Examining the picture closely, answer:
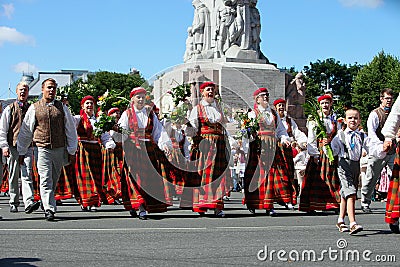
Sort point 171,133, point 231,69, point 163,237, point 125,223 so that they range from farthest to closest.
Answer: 1. point 231,69
2. point 171,133
3. point 125,223
4. point 163,237

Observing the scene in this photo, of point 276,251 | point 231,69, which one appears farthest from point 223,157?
point 231,69

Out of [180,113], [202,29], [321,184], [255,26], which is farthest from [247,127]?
[202,29]

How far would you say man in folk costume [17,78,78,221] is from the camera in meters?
11.0

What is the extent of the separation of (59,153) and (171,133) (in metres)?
4.69

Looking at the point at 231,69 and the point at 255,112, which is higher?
the point at 231,69

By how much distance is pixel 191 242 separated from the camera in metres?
8.22

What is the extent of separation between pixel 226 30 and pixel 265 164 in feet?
62.9

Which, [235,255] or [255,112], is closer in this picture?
[235,255]

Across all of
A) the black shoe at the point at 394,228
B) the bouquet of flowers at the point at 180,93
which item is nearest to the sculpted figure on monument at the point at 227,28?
the bouquet of flowers at the point at 180,93

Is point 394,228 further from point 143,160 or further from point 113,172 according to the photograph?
point 113,172

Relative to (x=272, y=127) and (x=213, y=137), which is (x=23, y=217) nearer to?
(x=213, y=137)

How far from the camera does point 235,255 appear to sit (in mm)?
7227

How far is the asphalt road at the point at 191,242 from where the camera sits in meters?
6.95

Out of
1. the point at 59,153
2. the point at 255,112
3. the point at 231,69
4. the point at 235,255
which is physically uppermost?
the point at 231,69
